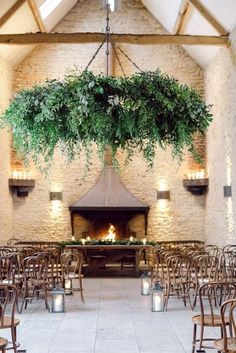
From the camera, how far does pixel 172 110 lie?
212 inches

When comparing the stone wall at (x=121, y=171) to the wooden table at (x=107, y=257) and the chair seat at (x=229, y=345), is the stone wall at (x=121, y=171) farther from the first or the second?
the chair seat at (x=229, y=345)


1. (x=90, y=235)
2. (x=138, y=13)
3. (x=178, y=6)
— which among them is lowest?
(x=90, y=235)

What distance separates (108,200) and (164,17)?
4788mm

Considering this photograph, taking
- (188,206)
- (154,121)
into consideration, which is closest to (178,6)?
(188,206)

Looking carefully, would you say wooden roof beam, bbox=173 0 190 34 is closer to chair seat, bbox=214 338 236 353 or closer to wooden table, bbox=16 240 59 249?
wooden table, bbox=16 240 59 249

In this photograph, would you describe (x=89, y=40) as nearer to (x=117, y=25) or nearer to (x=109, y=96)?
(x=117, y=25)

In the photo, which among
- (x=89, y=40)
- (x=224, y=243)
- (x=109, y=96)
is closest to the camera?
(x=109, y=96)

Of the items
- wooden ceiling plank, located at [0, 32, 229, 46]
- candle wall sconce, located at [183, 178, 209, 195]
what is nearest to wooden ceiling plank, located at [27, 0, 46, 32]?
wooden ceiling plank, located at [0, 32, 229, 46]

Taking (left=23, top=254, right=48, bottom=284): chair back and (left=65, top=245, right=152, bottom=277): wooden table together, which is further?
(left=65, top=245, right=152, bottom=277): wooden table

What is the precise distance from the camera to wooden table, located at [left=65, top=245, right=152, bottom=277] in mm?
11492

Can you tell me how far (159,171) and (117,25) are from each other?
4029 millimetres

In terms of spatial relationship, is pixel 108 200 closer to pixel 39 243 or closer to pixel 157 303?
pixel 39 243

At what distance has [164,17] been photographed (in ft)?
42.6

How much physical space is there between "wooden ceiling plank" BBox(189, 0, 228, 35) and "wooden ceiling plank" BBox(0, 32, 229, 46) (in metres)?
0.18
